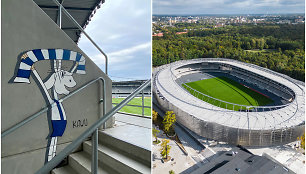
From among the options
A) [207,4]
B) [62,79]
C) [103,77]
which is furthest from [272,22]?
[62,79]

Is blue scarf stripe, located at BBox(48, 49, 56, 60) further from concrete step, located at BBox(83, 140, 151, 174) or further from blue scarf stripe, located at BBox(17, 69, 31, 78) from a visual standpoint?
concrete step, located at BBox(83, 140, 151, 174)

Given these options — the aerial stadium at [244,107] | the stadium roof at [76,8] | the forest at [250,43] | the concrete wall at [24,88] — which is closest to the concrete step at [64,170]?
the concrete wall at [24,88]

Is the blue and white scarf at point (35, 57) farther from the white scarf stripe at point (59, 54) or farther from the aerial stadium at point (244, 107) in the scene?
the aerial stadium at point (244, 107)

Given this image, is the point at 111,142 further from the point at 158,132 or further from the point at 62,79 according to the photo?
the point at 158,132

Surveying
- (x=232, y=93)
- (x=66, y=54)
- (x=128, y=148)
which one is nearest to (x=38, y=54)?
(x=66, y=54)

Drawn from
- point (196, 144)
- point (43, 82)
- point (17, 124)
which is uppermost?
point (43, 82)

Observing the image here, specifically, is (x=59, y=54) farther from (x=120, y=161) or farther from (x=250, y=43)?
(x=250, y=43)
